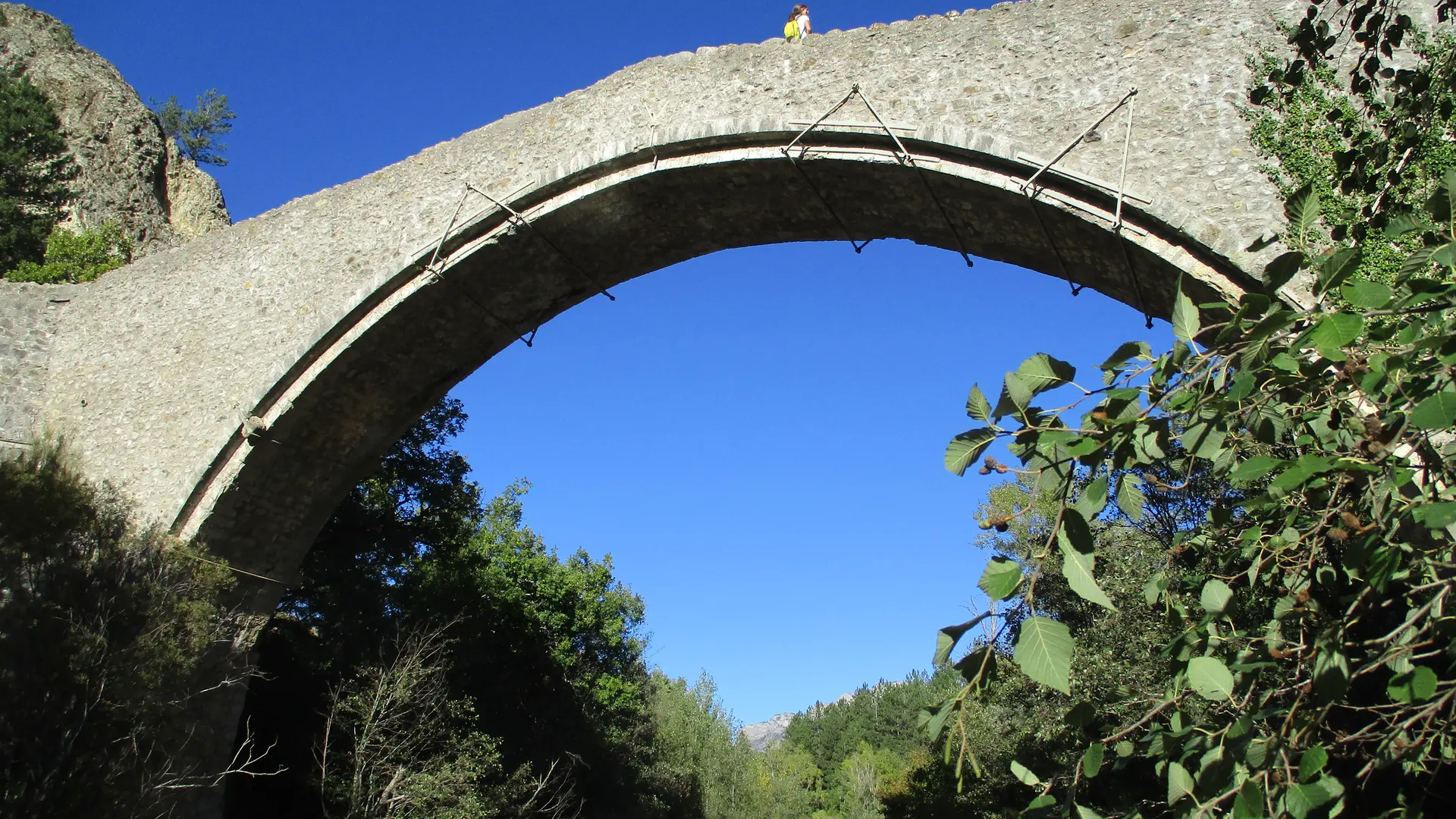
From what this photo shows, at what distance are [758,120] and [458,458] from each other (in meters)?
7.31

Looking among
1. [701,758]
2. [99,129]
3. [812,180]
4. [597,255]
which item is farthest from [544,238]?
[701,758]

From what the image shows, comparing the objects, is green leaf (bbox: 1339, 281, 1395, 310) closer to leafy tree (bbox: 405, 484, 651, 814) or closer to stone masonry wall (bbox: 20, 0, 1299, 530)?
stone masonry wall (bbox: 20, 0, 1299, 530)

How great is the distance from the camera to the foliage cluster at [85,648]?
18.9 feet

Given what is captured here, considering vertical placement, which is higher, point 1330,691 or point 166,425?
point 166,425

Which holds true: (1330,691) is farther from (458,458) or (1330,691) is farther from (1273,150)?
(458,458)

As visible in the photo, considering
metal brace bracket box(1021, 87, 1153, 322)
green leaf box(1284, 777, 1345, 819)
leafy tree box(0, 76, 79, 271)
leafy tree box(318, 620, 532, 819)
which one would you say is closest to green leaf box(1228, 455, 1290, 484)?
green leaf box(1284, 777, 1345, 819)

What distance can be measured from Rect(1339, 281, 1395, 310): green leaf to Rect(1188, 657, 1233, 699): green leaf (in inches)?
27.6

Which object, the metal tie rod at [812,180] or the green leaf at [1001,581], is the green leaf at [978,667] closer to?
the green leaf at [1001,581]

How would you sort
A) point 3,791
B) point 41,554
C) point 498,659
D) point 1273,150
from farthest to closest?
point 498,659, point 41,554, point 3,791, point 1273,150

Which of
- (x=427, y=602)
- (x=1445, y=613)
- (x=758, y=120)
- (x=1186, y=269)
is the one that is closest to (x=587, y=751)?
(x=427, y=602)

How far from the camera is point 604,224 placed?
691 centimetres

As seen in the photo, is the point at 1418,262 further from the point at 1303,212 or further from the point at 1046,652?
the point at 1046,652

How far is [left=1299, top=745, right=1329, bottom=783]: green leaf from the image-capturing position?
188cm

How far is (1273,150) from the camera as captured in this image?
491cm
